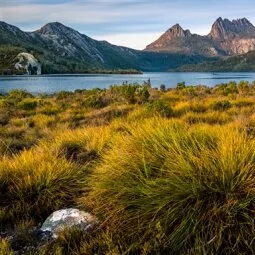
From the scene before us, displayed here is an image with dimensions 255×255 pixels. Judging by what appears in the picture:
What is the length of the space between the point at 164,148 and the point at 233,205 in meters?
1.50

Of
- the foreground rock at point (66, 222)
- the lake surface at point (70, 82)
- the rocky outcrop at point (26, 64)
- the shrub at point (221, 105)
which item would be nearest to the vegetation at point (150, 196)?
the foreground rock at point (66, 222)

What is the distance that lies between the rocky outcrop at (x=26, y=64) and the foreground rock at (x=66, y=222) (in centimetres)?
17596

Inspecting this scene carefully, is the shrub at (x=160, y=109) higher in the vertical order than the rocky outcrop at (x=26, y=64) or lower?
higher

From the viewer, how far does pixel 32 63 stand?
590 ft

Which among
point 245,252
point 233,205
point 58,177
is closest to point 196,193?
point 233,205

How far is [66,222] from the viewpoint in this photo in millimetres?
5051

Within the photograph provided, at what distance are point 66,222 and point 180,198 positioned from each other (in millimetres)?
1446

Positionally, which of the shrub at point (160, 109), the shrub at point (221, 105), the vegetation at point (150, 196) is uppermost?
the vegetation at point (150, 196)

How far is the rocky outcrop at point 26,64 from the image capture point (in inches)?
6938

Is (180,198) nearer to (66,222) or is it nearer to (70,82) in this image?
(66,222)

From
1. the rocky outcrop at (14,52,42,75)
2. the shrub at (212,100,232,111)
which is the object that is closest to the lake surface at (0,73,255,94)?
the rocky outcrop at (14,52,42,75)

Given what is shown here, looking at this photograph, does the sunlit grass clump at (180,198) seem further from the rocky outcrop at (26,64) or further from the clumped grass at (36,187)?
the rocky outcrop at (26,64)

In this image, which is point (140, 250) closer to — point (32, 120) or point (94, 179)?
point (94, 179)

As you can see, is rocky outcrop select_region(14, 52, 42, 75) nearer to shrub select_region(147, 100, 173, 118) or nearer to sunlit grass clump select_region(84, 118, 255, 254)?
shrub select_region(147, 100, 173, 118)
